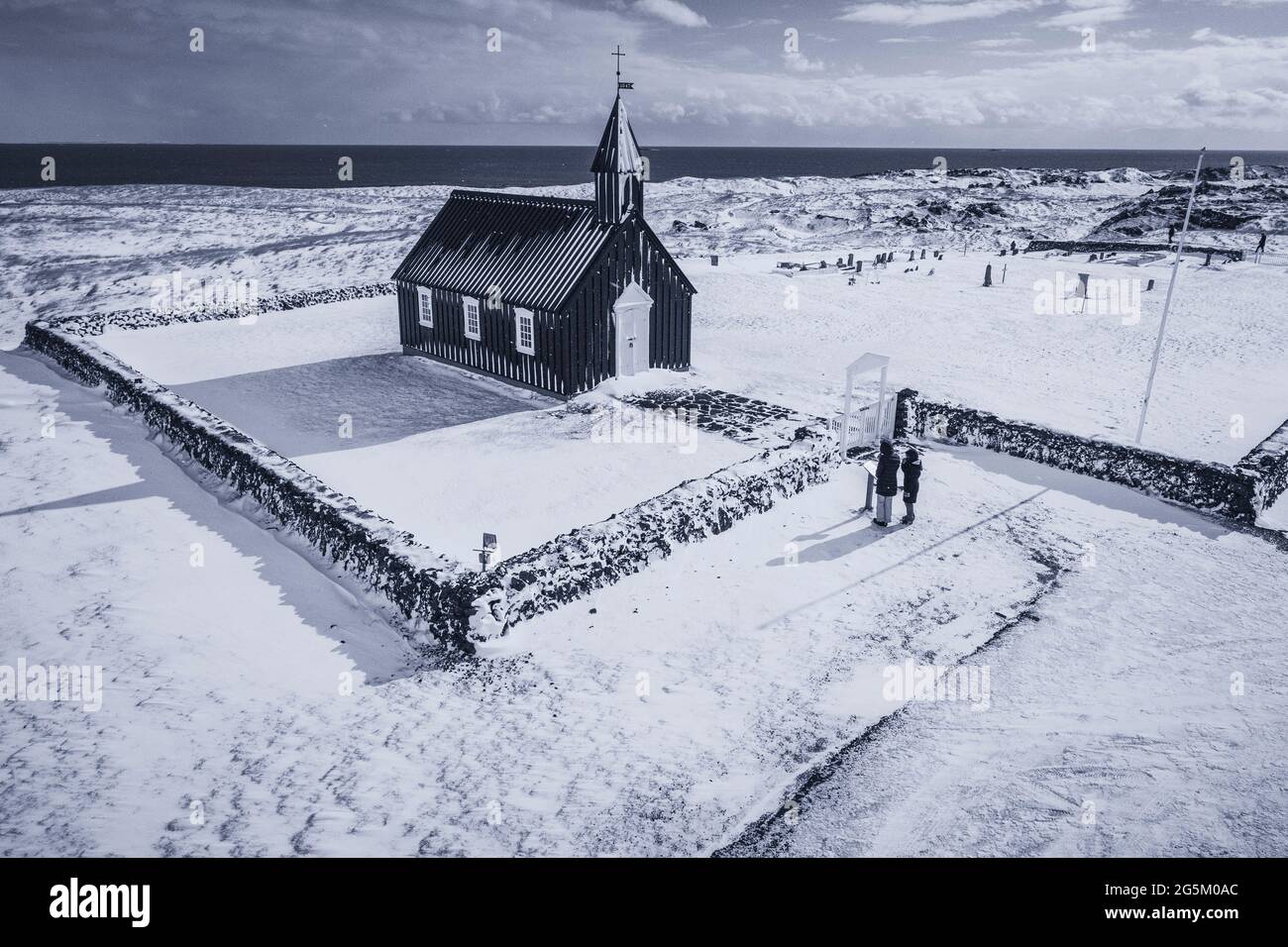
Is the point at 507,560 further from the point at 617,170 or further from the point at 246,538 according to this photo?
the point at 617,170

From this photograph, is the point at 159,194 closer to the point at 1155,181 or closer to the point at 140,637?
the point at 140,637

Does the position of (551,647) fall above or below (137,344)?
below

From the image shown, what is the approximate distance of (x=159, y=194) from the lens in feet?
264

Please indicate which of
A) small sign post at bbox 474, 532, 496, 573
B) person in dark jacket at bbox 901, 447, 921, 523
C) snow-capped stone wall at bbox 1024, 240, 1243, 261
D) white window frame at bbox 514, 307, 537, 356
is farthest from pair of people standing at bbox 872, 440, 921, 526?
snow-capped stone wall at bbox 1024, 240, 1243, 261

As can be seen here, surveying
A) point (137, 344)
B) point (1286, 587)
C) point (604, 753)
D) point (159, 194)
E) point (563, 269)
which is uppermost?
point (159, 194)

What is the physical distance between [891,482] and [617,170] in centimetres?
1193

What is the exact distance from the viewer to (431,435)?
782 inches

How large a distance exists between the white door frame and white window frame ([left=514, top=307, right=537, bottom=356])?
88.4 inches

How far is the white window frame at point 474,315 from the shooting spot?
2419cm

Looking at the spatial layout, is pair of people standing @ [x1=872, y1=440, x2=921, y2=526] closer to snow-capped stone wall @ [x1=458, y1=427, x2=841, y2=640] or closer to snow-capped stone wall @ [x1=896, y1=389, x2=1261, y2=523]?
snow-capped stone wall @ [x1=458, y1=427, x2=841, y2=640]

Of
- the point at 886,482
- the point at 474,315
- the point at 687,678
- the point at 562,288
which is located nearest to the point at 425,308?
the point at 474,315
